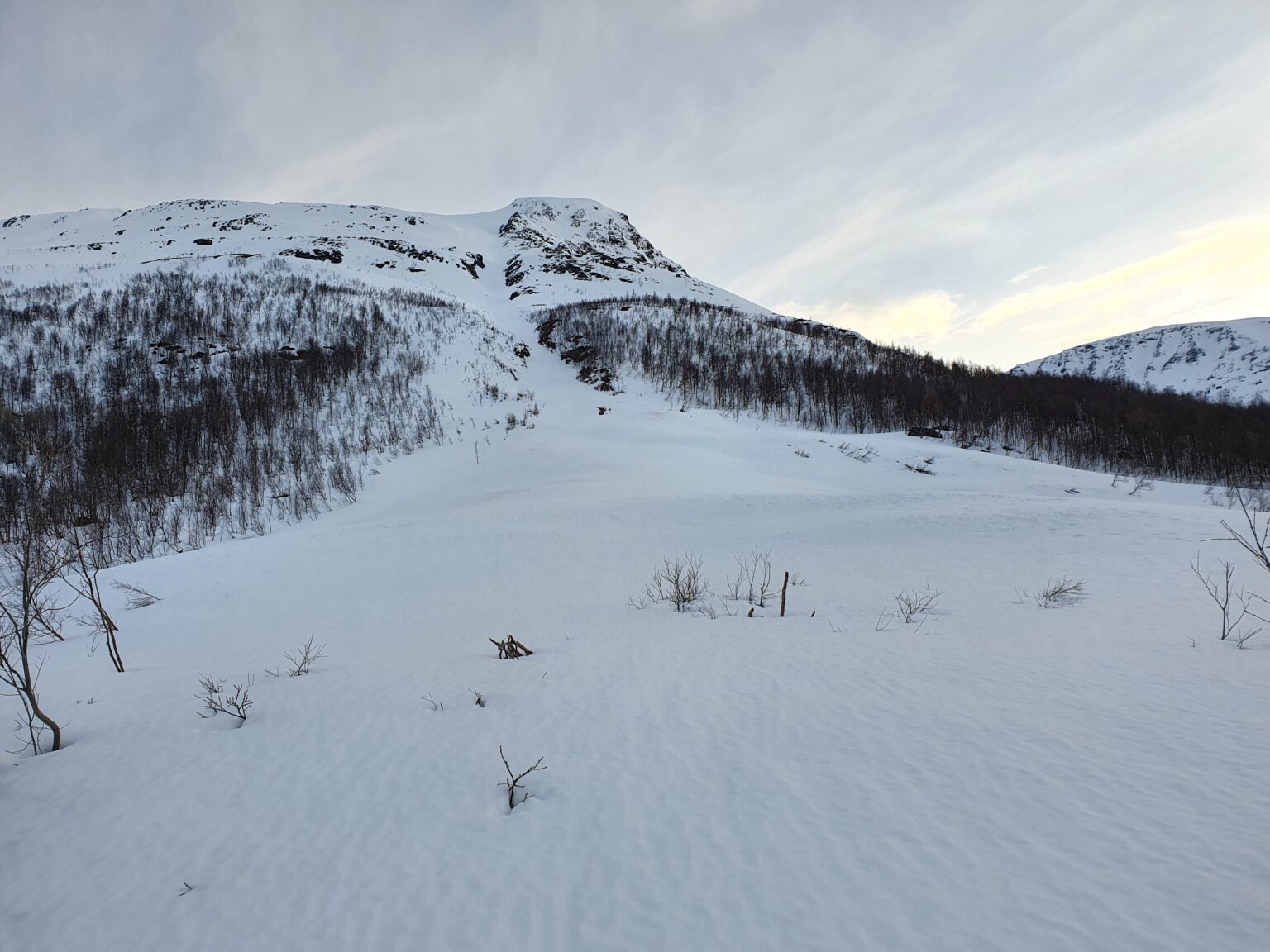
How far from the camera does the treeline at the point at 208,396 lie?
12656 mm

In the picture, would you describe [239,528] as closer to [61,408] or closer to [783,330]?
[61,408]

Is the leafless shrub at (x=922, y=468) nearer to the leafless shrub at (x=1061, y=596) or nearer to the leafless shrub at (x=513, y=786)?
the leafless shrub at (x=1061, y=596)

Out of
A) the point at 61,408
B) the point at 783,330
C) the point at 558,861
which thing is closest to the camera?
the point at 558,861

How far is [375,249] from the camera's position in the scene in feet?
160

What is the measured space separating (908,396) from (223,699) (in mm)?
26100

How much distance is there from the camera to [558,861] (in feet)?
6.61

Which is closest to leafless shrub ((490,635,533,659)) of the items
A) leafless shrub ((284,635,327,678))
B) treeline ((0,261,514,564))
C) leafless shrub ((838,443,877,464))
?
leafless shrub ((284,635,327,678))

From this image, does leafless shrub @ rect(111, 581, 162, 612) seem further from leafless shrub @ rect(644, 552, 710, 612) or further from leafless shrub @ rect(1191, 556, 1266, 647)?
leafless shrub @ rect(1191, 556, 1266, 647)

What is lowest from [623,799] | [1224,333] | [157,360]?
[623,799]

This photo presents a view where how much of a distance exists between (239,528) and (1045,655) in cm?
1496

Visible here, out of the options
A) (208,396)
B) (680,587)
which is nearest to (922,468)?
(680,587)

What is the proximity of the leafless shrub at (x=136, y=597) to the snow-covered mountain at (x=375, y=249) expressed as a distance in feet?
106

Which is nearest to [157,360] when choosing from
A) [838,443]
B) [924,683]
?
[838,443]

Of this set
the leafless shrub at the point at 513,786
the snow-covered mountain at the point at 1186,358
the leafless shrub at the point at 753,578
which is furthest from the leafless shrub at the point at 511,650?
the snow-covered mountain at the point at 1186,358
